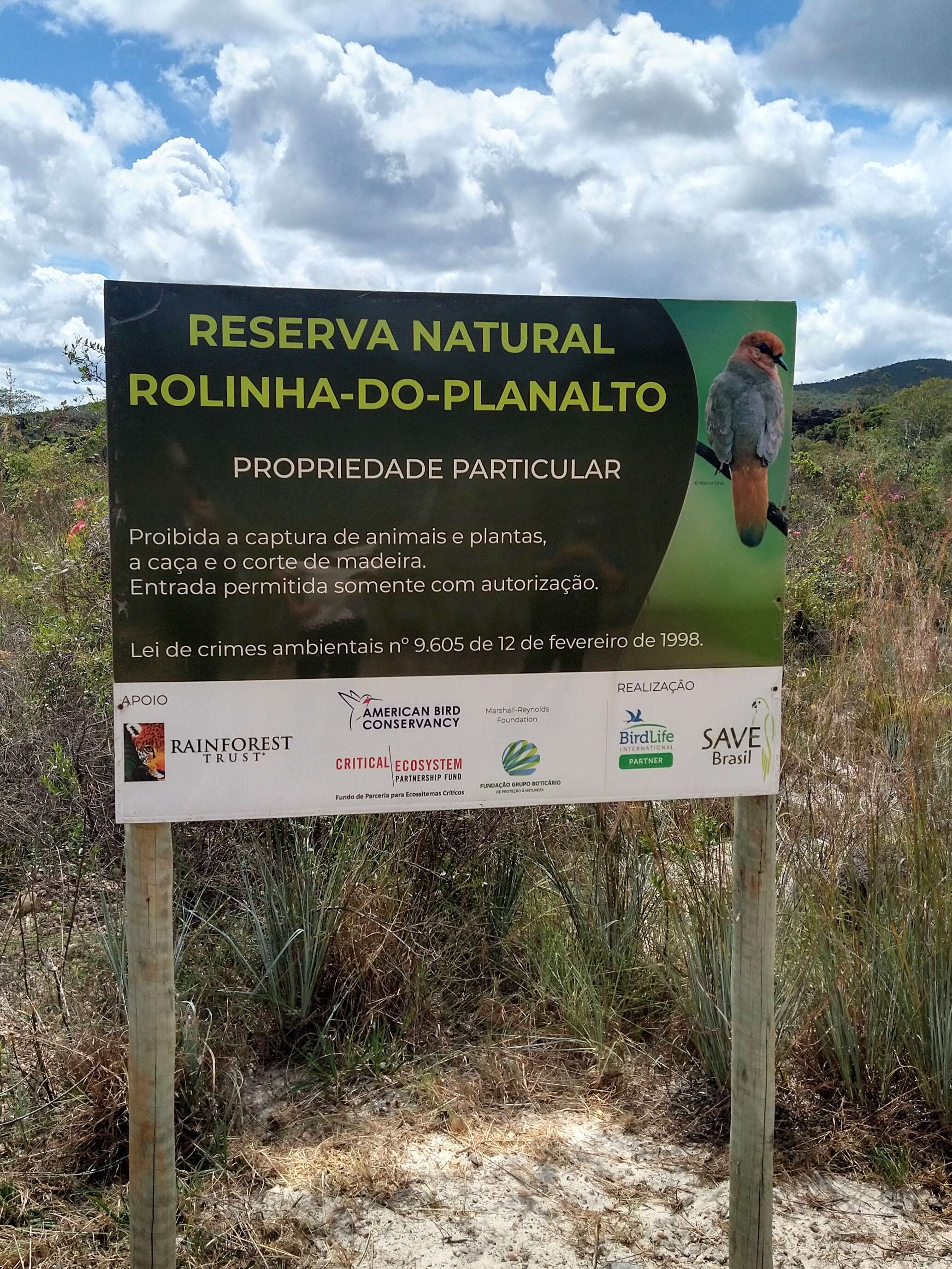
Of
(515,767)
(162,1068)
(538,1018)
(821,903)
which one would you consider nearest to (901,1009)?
(821,903)

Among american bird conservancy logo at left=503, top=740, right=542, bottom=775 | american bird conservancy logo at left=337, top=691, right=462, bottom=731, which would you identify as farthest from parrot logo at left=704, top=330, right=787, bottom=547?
american bird conservancy logo at left=337, top=691, right=462, bottom=731

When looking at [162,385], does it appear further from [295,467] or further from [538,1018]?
[538,1018]

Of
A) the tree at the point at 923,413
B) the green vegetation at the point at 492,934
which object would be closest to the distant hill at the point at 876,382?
the tree at the point at 923,413

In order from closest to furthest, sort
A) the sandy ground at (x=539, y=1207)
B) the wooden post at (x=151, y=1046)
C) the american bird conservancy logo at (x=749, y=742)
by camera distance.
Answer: the wooden post at (x=151, y=1046), the american bird conservancy logo at (x=749, y=742), the sandy ground at (x=539, y=1207)

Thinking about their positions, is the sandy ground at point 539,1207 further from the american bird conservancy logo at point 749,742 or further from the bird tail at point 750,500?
the bird tail at point 750,500

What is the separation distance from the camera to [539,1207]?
2.96 metres

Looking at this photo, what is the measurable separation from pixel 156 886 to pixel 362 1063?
1.45m

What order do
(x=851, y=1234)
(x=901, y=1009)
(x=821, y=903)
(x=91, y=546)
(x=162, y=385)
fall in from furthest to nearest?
1. (x=91, y=546)
2. (x=821, y=903)
3. (x=901, y=1009)
4. (x=851, y=1234)
5. (x=162, y=385)

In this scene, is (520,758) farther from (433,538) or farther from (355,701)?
(433,538)

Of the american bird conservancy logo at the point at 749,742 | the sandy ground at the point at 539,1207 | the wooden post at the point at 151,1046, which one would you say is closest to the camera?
the wooden post at the point at 151,1046

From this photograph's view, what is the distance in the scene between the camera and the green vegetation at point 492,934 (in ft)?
10.3

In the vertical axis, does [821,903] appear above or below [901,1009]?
above

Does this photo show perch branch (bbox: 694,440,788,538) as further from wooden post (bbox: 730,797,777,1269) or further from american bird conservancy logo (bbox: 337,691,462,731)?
american bird conservancy logo (bbox: 337,691,462,731)

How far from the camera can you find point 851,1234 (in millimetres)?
2883
